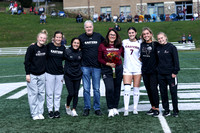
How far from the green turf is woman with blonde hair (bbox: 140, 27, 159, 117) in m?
27.7

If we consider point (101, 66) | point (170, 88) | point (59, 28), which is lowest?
point (170, 88)

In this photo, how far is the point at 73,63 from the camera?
22.8 feet

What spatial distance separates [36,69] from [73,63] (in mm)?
773

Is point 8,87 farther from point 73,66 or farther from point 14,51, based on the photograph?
point 14,51

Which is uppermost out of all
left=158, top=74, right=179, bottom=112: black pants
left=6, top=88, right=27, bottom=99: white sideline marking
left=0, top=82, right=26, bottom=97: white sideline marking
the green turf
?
the green turf

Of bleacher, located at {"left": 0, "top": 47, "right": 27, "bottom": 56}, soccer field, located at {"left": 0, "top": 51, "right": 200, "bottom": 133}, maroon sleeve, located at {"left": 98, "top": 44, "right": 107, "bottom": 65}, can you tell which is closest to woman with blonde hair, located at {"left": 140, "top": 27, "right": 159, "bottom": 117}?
soccer field, located at {"left": 0, "top": 51, "right": 200, "bottom": 133}

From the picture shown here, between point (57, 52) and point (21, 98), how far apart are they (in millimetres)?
3138

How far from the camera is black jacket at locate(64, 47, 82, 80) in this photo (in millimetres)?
6930

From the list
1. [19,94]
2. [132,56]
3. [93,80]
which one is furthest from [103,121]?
[19,94]

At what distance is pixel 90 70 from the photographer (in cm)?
710

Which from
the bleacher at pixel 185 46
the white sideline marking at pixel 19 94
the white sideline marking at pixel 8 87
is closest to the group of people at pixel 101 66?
the white sideline marking at pixel 19 94

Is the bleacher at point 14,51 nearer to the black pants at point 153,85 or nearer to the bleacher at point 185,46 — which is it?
the bleacher at point 185,46

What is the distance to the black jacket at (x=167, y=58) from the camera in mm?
6645

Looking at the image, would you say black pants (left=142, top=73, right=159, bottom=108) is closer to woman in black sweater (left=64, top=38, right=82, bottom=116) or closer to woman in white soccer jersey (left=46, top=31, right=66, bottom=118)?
woman in black sweater (left=64, top=38, right=82, bottom=116)
